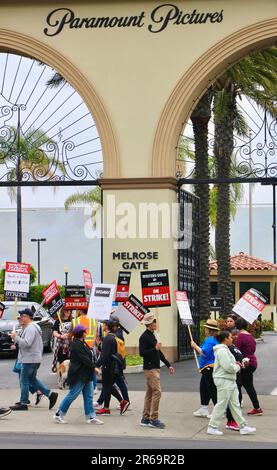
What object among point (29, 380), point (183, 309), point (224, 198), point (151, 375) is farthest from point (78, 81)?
point (224, 198)

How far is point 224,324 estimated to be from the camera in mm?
17156

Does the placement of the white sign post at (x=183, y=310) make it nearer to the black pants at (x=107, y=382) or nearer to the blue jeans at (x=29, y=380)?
the black pants at (x=107, y=382)

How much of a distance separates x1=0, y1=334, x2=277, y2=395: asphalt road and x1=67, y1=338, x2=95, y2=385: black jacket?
417cm

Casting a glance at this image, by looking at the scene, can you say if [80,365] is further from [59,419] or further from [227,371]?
[227,371]

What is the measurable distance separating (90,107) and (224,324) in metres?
8.26

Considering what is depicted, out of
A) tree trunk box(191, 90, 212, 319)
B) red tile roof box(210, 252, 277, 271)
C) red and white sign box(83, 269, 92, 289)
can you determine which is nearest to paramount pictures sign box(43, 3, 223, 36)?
red and white sign box(83, 269, 92, 289)

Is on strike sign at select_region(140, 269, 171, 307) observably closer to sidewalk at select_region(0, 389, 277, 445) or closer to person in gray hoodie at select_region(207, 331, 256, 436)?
sidewalk at select_region(0, 389, 277, 445)

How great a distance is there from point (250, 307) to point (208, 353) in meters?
1.26

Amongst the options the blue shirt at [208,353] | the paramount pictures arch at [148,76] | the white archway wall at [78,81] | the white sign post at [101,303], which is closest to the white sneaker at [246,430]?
the blue shirt at [208,353]

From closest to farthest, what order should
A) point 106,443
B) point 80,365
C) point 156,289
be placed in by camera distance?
1. point 106,443
2. point 80,365
3. point 156,289

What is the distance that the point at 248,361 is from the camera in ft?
53.6
